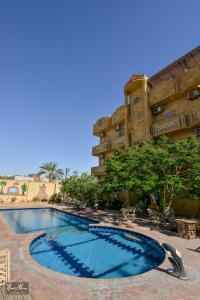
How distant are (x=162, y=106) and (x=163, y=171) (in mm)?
9833

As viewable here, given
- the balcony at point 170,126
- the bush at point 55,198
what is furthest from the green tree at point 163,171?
the bush at point 55,198

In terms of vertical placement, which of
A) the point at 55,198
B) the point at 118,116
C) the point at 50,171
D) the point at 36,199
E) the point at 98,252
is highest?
the point at 118,116

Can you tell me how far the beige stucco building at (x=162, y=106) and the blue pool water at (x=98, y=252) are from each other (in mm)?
11449

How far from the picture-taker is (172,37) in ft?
48.5

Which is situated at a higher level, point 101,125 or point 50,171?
point 101,125

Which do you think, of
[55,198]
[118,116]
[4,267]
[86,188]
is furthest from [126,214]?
[55,198]

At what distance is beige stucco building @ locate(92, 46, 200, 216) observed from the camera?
16.5 m

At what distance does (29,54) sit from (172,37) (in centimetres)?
1216

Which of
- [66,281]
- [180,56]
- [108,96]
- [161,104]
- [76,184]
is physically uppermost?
A: [180,56]

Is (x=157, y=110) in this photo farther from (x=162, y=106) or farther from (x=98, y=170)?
(x=98, y=170)

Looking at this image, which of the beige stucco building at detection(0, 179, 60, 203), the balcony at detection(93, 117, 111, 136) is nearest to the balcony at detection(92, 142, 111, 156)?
the balcony at detection(93, 117, 111, 136)

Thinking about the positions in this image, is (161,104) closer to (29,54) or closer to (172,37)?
(172,37)

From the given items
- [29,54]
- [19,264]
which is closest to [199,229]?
[19,264]

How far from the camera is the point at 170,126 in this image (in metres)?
17.2
